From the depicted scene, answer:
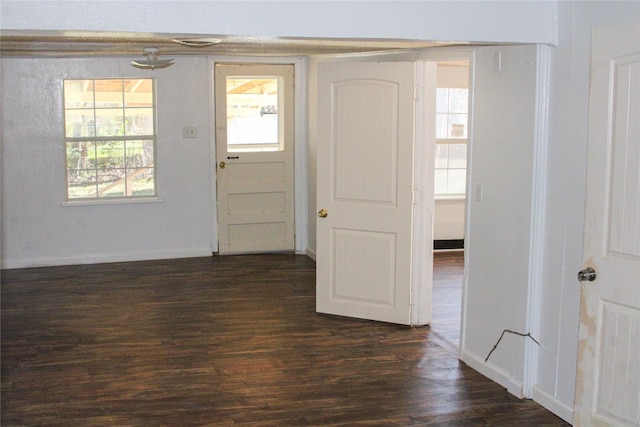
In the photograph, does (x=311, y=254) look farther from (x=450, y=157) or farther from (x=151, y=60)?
(x=151, y=60)

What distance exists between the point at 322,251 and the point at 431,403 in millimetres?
2028

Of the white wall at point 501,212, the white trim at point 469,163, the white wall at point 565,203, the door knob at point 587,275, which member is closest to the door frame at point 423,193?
the white trim at point 469,163

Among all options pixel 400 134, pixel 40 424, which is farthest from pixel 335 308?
pixel 40 424

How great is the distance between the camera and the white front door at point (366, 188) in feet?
19.5

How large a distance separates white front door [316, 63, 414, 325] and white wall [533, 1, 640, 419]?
156 centimetres

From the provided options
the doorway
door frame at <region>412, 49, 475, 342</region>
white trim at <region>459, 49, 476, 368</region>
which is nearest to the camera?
white trim at <region>459, 49, 476, 368</region>

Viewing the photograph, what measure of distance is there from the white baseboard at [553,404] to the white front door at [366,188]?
5.23 ft

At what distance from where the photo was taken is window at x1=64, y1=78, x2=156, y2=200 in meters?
8.34

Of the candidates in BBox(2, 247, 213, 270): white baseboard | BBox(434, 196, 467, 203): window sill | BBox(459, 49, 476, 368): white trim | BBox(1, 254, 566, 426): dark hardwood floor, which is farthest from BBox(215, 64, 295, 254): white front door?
BBox(459, 49, 476, 368): white trim

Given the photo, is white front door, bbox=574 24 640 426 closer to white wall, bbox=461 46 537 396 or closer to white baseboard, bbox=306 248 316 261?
white wall, bbox=461 46 537 396

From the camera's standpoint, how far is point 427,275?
6164 mm

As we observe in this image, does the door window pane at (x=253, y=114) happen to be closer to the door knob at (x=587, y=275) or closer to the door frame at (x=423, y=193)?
the door frame at (x=423, y=193)

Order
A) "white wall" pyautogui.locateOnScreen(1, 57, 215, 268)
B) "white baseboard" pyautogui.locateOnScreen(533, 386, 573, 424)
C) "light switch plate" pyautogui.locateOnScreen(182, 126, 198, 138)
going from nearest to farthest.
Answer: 1. "white baseboard" pyautogui.locateOnScreen(533, 386, 573, 424)
2. "white wall" pyautogui.locateOnScreen(1, 57, 215, 268)
3. "light switch plate" pyautogui.locateOnScreen(182, 126, 198, 138)

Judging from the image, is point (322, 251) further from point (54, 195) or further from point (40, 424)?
point (54, 195)
